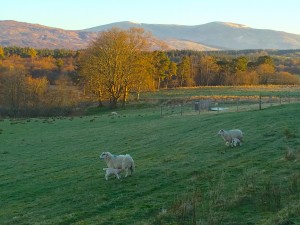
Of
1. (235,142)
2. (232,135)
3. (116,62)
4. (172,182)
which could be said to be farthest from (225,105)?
(172,182)

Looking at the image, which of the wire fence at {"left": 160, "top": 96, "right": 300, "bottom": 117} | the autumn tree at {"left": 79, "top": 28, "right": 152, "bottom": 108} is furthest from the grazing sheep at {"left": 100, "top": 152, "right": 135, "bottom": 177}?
the autumn tree at {"left": 79, "top": 28, "right": 152, "bottom": 108}

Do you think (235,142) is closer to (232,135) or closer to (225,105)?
(232,135)

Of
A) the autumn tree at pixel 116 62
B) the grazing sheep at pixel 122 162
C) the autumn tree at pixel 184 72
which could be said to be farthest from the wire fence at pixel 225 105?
the autumn tree at pixel 184 72

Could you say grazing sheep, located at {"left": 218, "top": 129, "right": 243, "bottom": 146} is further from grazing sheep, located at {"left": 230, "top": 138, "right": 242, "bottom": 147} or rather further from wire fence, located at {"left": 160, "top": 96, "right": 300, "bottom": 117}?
wire fence, located at {"left": 160, "top": 96, "right": 300, "bottom": 117}

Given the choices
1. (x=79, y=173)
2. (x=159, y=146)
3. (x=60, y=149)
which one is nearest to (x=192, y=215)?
(x=79, y=173)

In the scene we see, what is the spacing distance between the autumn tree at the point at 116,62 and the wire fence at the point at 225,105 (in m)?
8.02

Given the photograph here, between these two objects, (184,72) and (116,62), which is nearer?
(116,62)

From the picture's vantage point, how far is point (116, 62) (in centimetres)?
7050

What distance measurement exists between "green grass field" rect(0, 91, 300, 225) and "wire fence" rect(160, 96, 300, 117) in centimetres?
1717

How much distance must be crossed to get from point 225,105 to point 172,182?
4137 cm

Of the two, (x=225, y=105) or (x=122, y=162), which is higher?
(x=122, y=162)

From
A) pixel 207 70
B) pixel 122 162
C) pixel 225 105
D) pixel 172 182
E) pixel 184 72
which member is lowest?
pixel 225 105

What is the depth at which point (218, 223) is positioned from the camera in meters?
9.34

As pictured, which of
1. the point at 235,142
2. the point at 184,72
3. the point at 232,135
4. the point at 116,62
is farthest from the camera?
the point at 184,72
